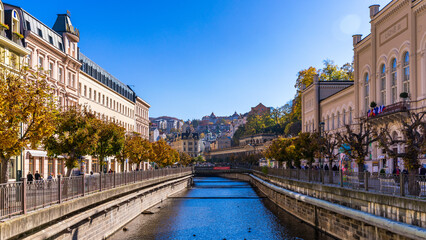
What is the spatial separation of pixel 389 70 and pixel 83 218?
30.2m

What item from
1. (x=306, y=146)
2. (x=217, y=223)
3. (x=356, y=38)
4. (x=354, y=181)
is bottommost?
(x=217, y=223)

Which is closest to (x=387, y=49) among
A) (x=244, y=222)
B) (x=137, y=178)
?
(x=244, y=222)

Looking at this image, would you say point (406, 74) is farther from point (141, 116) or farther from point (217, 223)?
point (141, 116)

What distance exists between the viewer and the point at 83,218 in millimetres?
19406

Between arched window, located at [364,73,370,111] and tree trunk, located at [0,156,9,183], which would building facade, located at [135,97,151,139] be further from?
tree trunk, located at [0,156,9,183]

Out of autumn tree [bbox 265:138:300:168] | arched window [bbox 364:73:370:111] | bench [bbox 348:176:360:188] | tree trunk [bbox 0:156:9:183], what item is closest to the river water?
bench [bbox 348:176:360:188]

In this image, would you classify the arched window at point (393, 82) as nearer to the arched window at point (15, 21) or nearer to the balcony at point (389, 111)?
the balcony at point (389, 111)

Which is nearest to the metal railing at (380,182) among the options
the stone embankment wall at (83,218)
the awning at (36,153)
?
the stone embankment wall at (83,218)

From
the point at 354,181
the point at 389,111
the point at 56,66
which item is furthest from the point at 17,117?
the point at 56,66

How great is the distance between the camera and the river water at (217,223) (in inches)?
1100

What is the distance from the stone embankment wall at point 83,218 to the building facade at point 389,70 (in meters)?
17.3

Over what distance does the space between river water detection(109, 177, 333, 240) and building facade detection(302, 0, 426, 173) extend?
870 centimetres

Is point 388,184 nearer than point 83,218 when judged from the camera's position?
Yes

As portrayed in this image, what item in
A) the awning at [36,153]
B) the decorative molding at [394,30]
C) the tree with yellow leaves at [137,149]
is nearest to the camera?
the decorative molding at [394,30]
